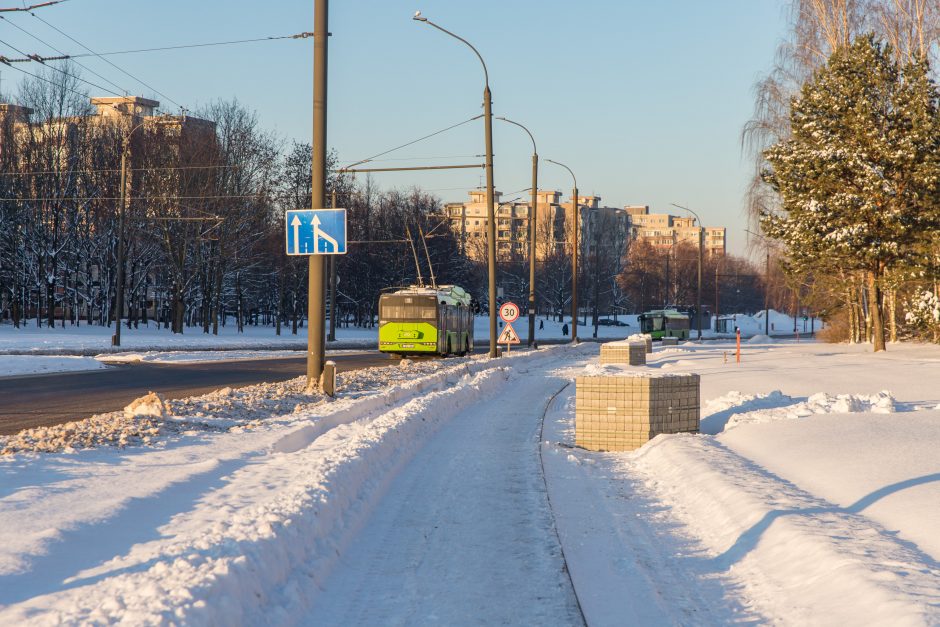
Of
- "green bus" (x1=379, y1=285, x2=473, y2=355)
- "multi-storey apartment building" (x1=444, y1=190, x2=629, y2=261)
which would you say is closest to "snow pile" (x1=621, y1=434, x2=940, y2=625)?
"green bus" (x1=379, y1=285, x2=473, y2=355)

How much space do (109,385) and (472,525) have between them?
16318mm

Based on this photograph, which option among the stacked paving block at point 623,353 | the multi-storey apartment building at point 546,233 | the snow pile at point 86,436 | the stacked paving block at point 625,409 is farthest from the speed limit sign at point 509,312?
the multi-storey apartment building at point 546,233

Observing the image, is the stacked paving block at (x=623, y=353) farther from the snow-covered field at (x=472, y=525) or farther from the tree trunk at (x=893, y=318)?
the tree trunk at (x=893, y=318)

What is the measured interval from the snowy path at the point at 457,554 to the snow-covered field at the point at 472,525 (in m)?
0.03

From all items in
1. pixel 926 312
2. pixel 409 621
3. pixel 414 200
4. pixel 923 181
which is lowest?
pixel 409 621

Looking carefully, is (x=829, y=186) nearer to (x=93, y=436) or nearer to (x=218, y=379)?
(x=218, y=379)

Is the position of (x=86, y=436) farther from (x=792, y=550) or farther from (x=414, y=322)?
(x=414, y=322)

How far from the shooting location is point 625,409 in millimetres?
13320

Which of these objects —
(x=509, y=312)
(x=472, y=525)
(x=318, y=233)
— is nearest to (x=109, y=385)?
(x=318, y=233)

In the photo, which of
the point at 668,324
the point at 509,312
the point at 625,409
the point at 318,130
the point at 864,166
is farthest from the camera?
the point at 668,324

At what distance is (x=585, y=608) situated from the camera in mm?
6094

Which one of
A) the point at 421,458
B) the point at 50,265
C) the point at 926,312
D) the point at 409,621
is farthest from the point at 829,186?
the point at 50,265

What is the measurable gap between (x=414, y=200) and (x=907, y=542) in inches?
3577

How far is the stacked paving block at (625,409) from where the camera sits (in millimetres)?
13234
